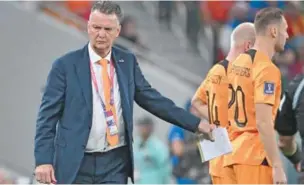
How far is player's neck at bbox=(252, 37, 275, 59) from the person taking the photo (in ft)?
27.4

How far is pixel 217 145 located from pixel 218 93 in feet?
3.74

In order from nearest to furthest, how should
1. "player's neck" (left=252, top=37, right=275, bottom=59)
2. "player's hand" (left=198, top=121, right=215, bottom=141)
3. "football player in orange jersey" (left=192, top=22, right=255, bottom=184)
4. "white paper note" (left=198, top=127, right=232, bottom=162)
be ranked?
1. "player's hand" (left=198, top=121, right=215, bottom=141)
2. "white paper note" (left=198, top=127, right=232, bottom=162)
3. "player's neck" (left=252, top=37, right=275, bottom=59)
4. "football player in orange jersey" (left=192, top=22, right=255, bottom=184)

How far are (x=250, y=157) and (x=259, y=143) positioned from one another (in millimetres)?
121

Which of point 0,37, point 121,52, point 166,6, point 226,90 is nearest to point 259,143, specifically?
point 226,90

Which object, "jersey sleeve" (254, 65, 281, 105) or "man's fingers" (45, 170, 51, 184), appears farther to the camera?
"jersey sleeve" (254, 65, 281, 105)

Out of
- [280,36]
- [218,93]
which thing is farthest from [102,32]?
[218,93]

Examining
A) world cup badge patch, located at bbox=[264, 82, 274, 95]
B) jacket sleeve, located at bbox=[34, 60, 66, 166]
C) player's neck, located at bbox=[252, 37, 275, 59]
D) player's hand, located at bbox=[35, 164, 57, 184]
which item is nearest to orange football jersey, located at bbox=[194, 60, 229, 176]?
player's neck, located at bbox=[252, 37, 275, 59]

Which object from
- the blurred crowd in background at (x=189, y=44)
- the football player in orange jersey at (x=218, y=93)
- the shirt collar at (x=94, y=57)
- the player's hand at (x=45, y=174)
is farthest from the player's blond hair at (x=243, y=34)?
the blurred crowd in background at (x=189, y=44)

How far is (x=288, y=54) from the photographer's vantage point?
1441 centimetres

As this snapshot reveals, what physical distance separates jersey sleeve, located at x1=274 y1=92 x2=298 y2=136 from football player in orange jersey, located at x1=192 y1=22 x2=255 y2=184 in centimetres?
42

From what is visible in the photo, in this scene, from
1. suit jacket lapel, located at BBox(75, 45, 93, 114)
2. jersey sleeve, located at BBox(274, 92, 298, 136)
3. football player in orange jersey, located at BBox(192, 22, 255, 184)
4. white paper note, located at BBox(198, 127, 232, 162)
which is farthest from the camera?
football player in orange jersey, located at BBox(192, 22, 255, 184)

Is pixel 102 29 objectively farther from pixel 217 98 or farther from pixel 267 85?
pixel 217 98

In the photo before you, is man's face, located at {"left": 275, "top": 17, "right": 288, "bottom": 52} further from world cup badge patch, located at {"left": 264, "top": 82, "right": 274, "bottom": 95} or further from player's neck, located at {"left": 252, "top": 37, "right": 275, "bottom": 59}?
world cup badge patch, located at {"left": 264, "top": 82, "right": 274, "bottom": 95}

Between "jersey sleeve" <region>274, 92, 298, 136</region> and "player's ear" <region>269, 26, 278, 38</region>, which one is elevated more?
"player's ear" <region>269, 26, 278, 38</region>
